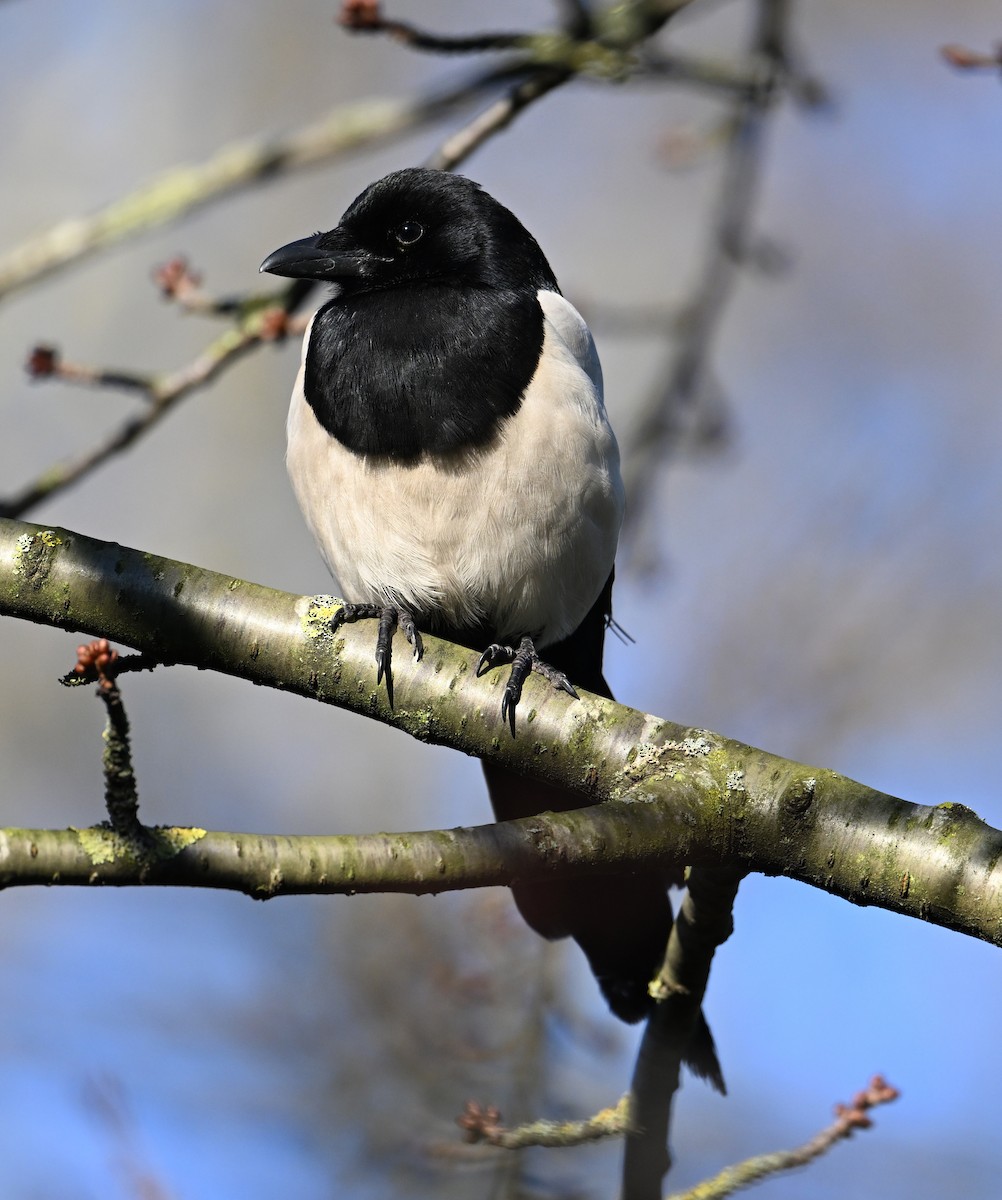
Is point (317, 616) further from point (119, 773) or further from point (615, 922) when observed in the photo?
point (615, 922)

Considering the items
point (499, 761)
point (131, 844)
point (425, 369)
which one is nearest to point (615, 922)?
point (499, 761)

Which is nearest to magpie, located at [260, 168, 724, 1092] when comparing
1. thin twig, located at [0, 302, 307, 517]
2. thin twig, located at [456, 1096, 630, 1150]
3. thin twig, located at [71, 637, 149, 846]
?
thin twig, located at [0, 302, 307, 517]

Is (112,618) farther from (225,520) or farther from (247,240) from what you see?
(247,240)

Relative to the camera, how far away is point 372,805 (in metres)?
7.25

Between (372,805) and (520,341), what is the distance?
4107mm

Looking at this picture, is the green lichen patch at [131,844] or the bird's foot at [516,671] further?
the bird's foot at [516,671]

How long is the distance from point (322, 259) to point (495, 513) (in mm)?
936

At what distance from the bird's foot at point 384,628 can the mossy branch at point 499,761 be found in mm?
21

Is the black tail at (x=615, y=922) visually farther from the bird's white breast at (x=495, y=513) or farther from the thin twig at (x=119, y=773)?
the thin twig at (x=119, y=773)

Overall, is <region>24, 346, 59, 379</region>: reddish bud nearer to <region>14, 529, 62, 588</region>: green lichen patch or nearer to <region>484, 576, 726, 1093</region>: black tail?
<region>14, 529, 62, 588</region>: green lichen patch

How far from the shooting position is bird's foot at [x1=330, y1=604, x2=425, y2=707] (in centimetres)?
276

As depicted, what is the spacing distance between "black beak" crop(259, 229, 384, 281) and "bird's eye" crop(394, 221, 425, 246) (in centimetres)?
8

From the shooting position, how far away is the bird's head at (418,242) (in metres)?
3.84

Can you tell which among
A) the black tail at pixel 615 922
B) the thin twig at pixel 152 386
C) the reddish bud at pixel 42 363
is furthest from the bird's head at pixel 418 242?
the black tail at pixel 615 922
